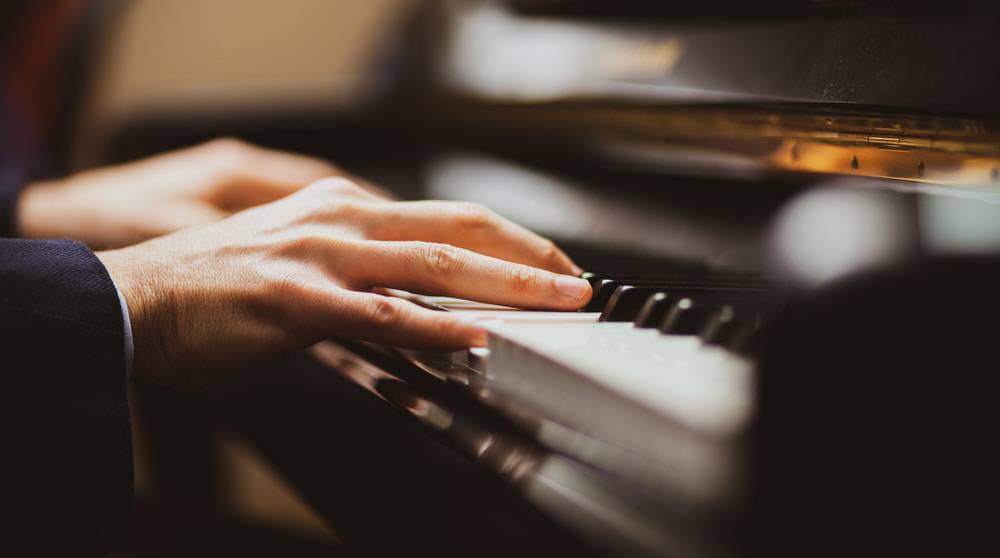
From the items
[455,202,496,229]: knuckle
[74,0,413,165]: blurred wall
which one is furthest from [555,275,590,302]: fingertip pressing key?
[74,0,413,165]: blurred wall

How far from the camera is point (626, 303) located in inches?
25.2

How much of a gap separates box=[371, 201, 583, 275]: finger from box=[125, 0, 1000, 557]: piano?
0.04 m

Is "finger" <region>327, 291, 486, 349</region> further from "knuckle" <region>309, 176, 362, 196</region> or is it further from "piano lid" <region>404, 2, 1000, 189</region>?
"piano lid" <region>404, 2, 1000, 189</region>

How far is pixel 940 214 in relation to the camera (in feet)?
2.06

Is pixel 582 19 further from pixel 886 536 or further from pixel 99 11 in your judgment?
pixel 99 11

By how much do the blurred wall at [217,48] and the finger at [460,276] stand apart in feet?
6.62

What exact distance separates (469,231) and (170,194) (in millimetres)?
638

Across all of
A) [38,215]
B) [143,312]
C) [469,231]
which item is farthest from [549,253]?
[38,215]

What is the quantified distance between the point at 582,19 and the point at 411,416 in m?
0.81

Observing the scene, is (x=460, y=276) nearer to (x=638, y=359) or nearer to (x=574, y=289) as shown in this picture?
(x=574, y=289)

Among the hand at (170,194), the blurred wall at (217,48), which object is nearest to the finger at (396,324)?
the hand at (170,194)

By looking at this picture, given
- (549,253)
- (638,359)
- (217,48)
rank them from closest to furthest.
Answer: (638,359) < (549,253) < (217,48)

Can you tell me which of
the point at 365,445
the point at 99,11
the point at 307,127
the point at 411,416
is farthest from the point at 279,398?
the point at 99,11

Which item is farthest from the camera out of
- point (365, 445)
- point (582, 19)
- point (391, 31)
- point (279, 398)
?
point (391, 31)
